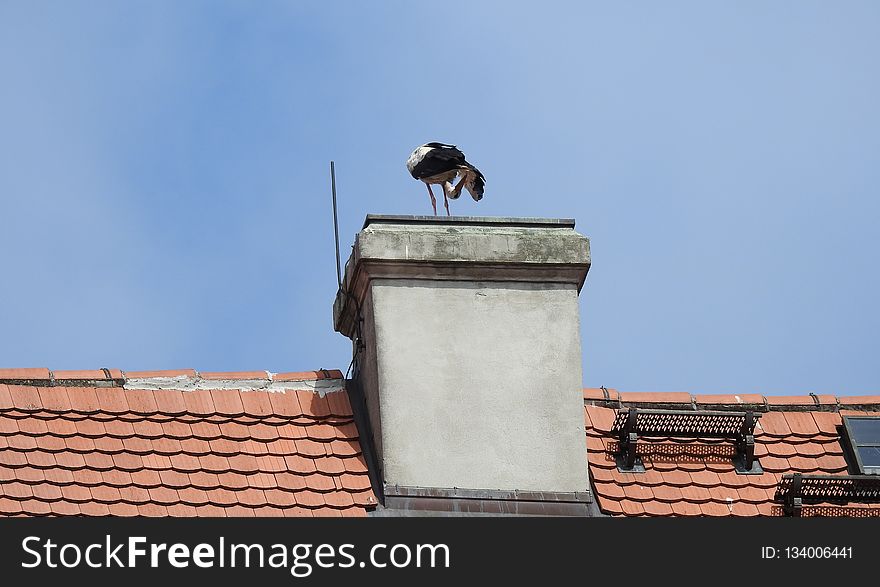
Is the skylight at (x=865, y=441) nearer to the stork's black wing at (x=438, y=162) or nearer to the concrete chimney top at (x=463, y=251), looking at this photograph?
the concrete chimney top at (x=463, y=251)

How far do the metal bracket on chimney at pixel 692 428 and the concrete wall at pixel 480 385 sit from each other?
2.45ft

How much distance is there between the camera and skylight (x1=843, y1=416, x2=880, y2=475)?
20172 millimetres

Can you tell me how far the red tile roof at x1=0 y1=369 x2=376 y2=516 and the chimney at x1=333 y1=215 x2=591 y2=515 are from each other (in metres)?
0.37

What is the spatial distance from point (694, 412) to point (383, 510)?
2.82 m

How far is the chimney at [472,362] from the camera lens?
747 inches

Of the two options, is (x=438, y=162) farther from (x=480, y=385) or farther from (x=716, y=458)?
(x=716, y=458)

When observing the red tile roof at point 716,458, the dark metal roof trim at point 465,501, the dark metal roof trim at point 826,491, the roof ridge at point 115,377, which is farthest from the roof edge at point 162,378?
the dark metal roof trim at point 826,491

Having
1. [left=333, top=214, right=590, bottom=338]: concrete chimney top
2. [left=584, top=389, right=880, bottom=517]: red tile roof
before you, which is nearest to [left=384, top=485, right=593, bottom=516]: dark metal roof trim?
[left=584, top=389, right=880, bottom=517]: red tile roof

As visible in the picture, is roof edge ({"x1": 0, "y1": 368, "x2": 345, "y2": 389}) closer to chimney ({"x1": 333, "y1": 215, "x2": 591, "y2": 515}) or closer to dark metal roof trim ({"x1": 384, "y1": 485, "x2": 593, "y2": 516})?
chimney ({"x1": 333, "y1": 215, "x2": 591, "y2": 515})

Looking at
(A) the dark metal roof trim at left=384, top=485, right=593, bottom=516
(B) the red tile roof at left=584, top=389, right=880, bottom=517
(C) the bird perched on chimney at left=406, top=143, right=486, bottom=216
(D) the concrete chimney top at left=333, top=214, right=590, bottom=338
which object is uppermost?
(C) the bird perched on chimney at left=406, top=143, right=486, bottom=216

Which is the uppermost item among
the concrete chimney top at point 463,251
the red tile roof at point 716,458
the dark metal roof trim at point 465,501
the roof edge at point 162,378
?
the concrete chimney top at point 463,251
